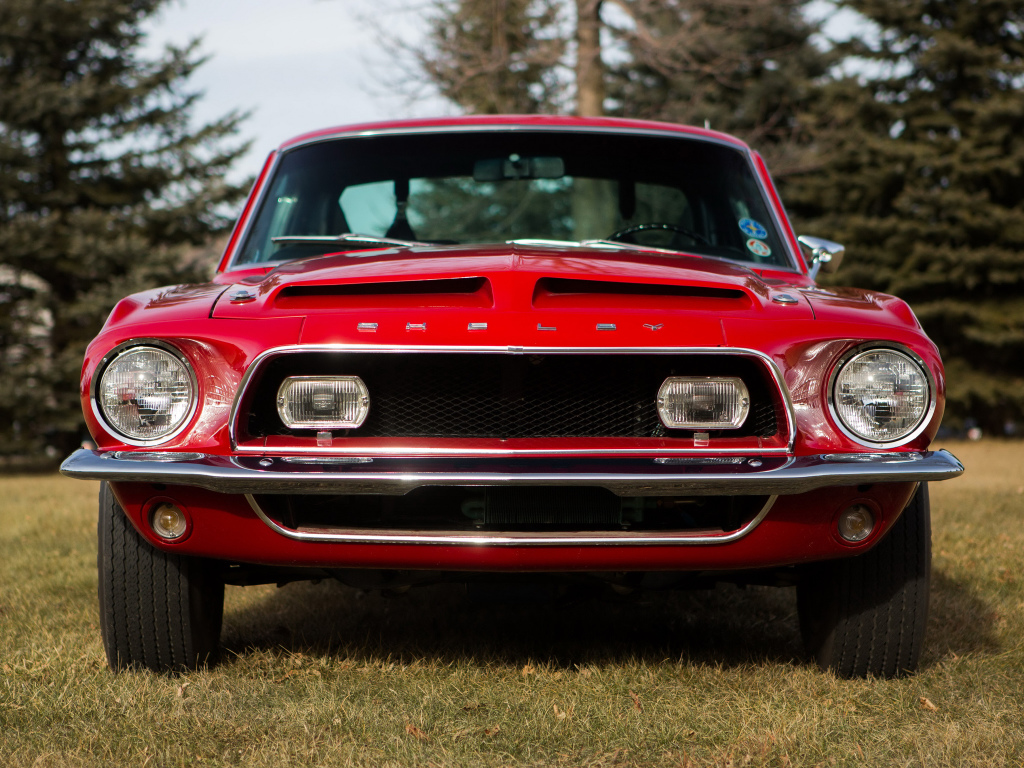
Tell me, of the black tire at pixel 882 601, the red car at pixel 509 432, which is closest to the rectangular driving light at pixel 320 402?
the red car at pixel 509 432

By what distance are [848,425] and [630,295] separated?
0.62m

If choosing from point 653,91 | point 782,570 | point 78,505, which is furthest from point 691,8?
point 782,570

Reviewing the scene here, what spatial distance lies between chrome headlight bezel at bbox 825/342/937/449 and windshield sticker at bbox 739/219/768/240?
1230 mm

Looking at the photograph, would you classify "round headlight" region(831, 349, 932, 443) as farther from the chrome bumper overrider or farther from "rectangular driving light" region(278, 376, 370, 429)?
"rectangular driving light" region(278, 376, 370, 429)

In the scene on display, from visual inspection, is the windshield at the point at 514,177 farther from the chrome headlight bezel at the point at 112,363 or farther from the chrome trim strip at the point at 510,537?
the chrome trim strip at the point at 510,537

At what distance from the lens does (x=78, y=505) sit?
7375 millimetres

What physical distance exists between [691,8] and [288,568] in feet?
A: 47.5

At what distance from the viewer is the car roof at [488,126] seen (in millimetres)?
3826

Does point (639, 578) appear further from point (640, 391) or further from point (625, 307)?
point (625, 307)

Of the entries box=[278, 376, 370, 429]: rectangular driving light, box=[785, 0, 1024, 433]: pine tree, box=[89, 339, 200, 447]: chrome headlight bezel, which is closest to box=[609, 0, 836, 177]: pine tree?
box=[785, 0, 1024, 433]: pine tree

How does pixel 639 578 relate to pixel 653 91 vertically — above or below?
below

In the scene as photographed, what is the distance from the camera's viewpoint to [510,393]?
2.55 meters

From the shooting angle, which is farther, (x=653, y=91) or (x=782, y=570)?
(x=653, y=91)

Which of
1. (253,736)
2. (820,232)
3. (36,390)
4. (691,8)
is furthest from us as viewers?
(820,232)
